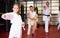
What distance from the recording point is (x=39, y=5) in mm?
14797

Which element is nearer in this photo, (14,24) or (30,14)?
(14,24)

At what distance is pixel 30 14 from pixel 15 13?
13.5ft

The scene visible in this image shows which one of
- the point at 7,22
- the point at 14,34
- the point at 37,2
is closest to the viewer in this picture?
the point at 14,34

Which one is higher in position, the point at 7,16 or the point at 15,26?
the point at 7,16

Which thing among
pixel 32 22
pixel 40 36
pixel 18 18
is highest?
pixel 18 18

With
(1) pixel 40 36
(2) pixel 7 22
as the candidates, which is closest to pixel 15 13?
(1) pixel 40 36

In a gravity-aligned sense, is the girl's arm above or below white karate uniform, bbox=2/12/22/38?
above

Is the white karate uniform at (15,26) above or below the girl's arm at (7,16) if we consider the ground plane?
below

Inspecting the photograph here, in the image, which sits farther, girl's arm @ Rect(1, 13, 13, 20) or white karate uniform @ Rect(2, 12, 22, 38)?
white karate uniform @ Rect(2, 12, 22, 38)

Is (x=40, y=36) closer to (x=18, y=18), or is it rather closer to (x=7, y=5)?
(x=7, y=5)

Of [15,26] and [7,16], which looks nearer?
[7,16]

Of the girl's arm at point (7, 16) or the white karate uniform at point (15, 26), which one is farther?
the white karate uniform at point (15, 26)

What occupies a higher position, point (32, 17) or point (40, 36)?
point (32, 17)

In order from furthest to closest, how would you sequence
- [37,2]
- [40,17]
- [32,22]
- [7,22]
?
1. [37,2]
2. [40,17]
3. [7,22]
4. [32,22]
